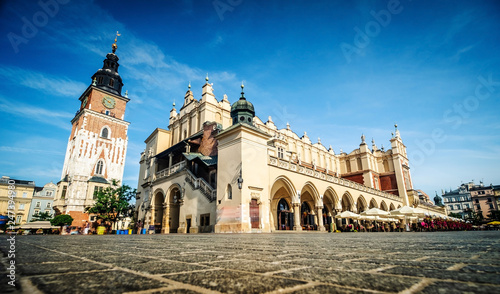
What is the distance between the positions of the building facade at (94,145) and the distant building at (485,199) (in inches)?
4547

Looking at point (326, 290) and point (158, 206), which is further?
point (158, 206)

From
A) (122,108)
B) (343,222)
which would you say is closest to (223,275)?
(343,222)

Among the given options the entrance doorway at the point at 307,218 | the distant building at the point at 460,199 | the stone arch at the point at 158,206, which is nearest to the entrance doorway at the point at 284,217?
→ the entrance doorway at the point at 307,218

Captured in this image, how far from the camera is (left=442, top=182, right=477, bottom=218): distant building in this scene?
342 ft

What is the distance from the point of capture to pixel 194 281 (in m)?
1.29

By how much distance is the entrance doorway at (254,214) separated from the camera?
18.2 meters

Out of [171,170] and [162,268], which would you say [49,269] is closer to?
[162,268]

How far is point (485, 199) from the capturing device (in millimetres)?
91375

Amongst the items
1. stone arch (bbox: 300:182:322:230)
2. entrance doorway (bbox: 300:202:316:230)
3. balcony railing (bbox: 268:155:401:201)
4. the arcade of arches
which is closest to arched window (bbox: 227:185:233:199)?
balcony railing (bbox: 268:155:401:201)

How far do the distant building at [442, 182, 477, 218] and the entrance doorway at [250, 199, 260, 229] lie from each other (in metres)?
122

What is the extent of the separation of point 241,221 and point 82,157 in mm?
35965

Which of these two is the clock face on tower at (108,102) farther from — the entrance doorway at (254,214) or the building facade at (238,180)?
the entrance doorway at (254,214)

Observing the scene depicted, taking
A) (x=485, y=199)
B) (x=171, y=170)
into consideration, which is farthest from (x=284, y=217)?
(x=485, y=199)

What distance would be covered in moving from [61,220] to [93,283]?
41013mm
